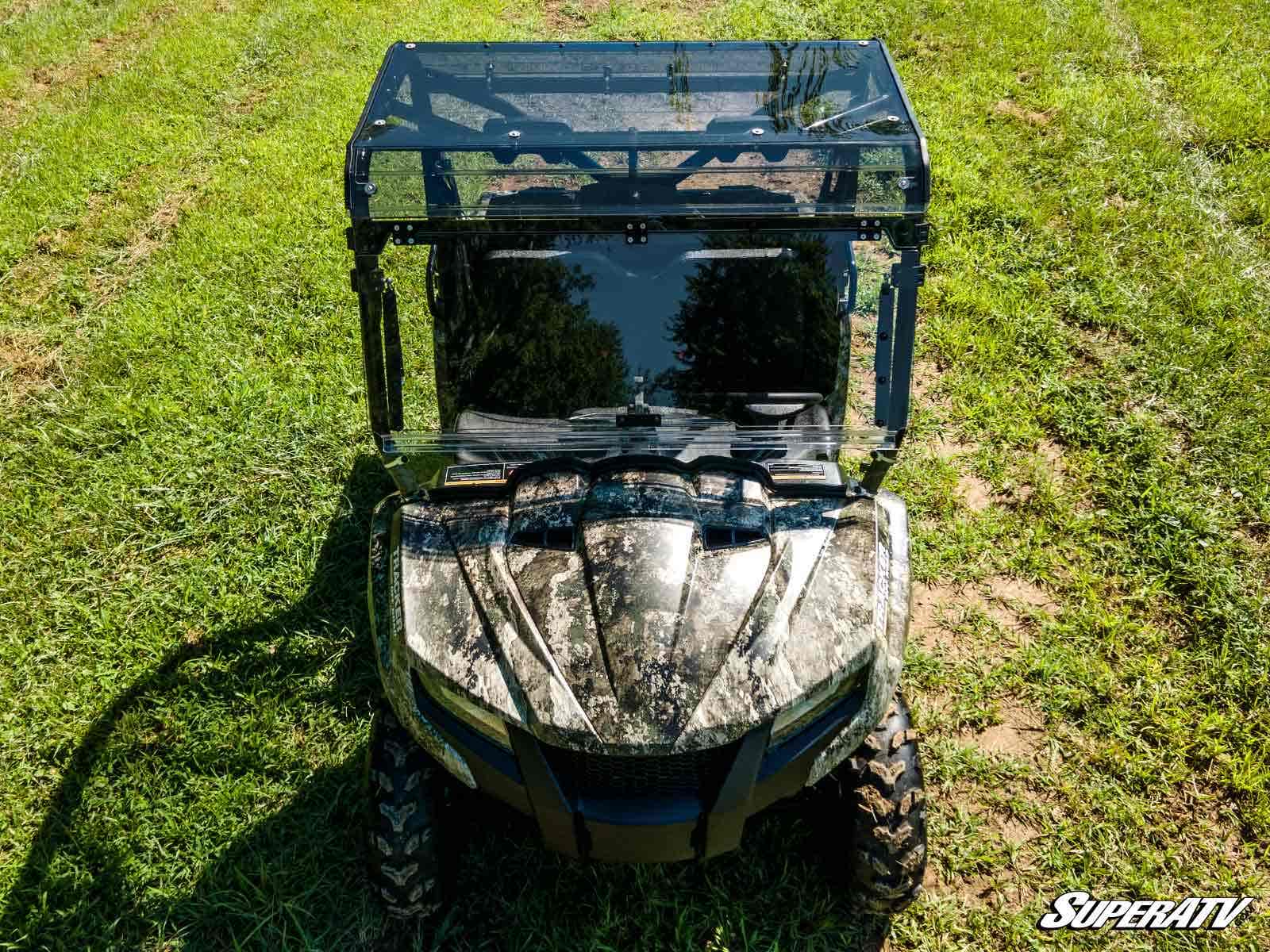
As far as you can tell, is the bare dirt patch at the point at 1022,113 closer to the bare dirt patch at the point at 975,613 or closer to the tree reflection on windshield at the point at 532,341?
the bare dirt patch at the point at 975,613

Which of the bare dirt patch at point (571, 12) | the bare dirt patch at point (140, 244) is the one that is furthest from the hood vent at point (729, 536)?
the bare dirt patch at point (571, 12)

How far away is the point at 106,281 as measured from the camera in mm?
5738

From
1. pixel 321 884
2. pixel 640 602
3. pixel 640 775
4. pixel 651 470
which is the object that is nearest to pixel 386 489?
pixel 321 884

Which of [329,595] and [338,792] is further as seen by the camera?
[329,595]

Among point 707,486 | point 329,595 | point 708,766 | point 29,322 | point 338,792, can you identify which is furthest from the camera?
point 29,322

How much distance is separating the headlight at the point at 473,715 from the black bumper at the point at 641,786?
0.03m

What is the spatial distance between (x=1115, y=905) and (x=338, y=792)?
2.48 meters

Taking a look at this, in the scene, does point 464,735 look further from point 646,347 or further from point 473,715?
point 646,347

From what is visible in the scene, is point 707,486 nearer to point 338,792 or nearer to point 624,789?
point 624,789

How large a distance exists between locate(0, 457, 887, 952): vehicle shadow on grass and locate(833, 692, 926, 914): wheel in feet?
0.71

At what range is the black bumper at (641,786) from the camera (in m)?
2.33

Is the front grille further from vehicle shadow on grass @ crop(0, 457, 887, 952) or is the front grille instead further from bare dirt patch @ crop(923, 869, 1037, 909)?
bare dirt patch @ crop(923, 869, 1037, 909)

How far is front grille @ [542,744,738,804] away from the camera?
2.35 meters

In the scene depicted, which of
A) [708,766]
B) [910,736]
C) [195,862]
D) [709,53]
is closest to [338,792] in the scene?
[195,862]
